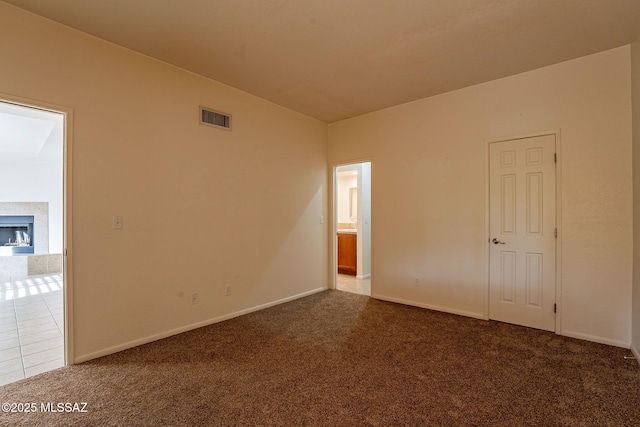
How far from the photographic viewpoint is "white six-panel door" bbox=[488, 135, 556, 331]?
3213 millimetres

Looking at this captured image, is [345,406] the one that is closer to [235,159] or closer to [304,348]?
[304,348]

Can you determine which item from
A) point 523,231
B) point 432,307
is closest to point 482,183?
point 523,231

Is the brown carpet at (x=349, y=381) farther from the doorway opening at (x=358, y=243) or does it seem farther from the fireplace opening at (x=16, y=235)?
the fireplace opening at (x=16, y=235)

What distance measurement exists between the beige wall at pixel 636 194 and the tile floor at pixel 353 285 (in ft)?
9.65

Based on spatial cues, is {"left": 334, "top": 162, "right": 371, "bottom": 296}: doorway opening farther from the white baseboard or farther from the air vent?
the air vent

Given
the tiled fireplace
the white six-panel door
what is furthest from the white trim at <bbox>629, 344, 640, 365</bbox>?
the tiled fireplace

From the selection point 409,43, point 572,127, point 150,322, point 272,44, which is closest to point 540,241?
point 572,127

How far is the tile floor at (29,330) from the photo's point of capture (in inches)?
101

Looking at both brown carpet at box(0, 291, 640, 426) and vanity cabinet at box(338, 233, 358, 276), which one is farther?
vanity cabinet at box(338, 233, 358, 276)

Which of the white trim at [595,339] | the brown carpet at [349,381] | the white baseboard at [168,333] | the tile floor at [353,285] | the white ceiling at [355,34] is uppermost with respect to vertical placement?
the white ceiling at [355,34]

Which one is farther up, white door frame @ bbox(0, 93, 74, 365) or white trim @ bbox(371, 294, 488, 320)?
white door frame @ bbox(0, 93, 74, 365)

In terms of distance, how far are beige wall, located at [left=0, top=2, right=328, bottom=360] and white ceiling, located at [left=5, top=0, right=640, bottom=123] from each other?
26 cm

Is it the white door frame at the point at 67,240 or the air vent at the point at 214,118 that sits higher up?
the air vent at the point at 214,118

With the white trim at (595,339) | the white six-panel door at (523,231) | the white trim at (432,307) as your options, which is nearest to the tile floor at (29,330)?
the white trim at (432,307)
